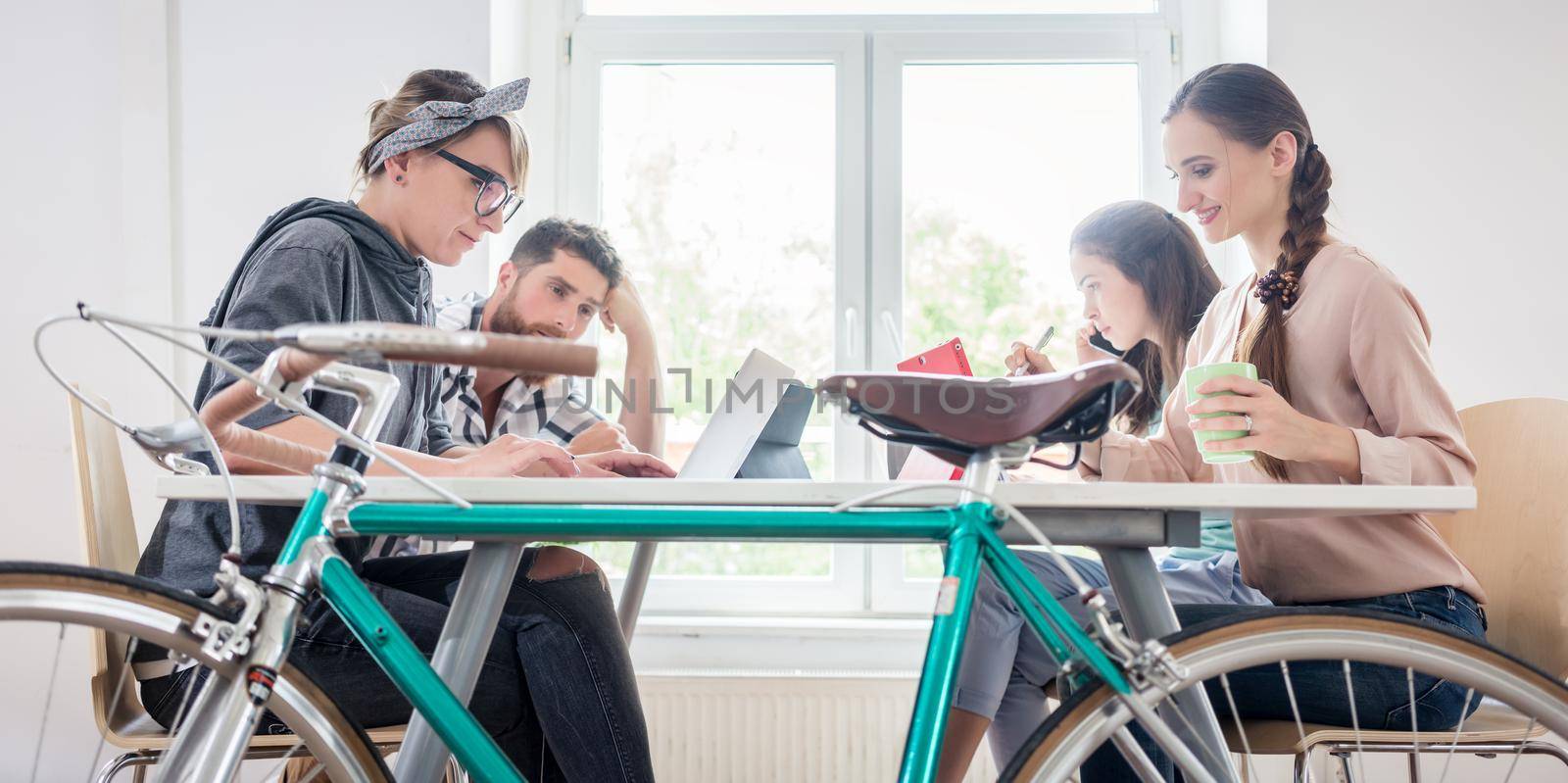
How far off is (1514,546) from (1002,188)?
1.38 m

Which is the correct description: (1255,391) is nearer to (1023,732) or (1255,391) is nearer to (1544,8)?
(1023,732)

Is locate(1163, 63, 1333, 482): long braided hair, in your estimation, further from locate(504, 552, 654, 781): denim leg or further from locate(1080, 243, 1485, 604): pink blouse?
locate(504, 552, 654, 781): denim leg

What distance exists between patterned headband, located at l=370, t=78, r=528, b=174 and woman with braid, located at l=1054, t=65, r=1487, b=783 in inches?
39.8

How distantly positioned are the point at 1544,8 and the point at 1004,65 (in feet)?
3.76

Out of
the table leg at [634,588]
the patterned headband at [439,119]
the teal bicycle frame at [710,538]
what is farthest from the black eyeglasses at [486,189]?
the teal bicycle frame at [710,538]

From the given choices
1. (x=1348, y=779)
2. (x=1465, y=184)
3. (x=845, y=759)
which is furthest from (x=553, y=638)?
(x=1465, y=184)

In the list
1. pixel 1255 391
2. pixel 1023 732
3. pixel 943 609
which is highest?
pixel 1255 391

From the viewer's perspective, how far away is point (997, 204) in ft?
8.11

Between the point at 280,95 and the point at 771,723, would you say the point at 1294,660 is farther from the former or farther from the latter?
the point at 280,95

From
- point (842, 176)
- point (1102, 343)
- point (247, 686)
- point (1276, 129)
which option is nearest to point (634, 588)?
point (247, 686)

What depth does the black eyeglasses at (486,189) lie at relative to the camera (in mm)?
1507

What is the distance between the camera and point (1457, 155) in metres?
2.20

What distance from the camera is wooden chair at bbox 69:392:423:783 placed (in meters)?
1.15

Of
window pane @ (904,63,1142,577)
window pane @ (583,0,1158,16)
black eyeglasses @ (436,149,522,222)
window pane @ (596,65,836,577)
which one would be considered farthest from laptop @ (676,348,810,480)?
window pane @ (583,0,1158,16)
